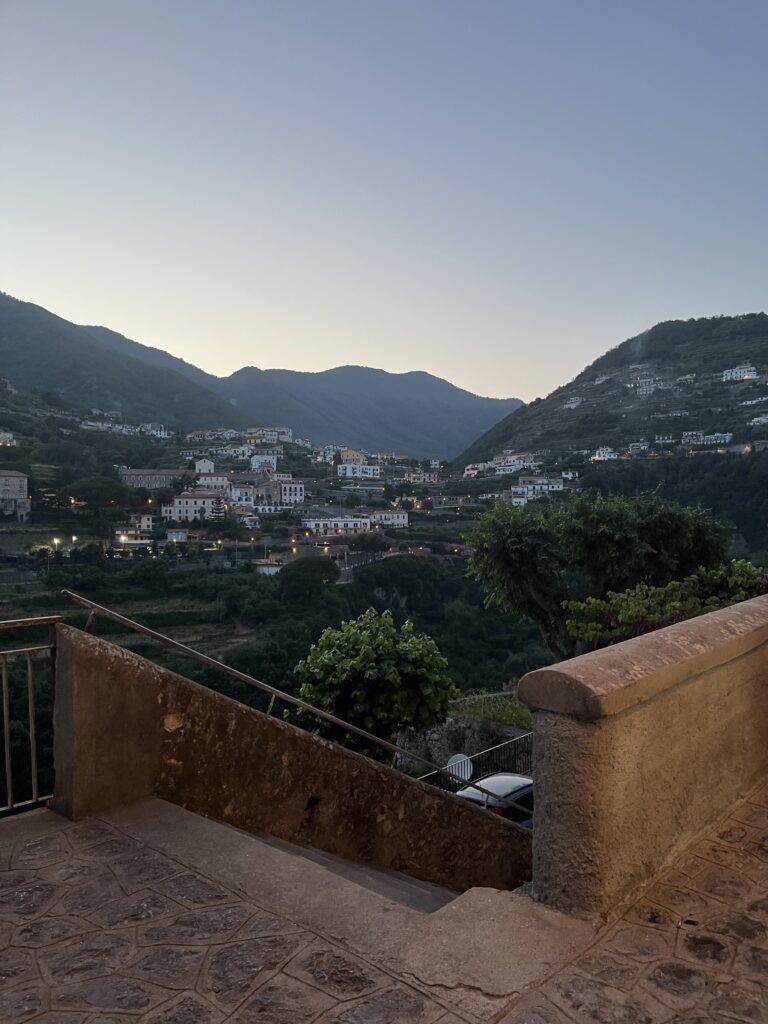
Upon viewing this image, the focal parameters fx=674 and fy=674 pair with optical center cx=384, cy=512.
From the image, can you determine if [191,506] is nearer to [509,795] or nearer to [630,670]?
[509,795]

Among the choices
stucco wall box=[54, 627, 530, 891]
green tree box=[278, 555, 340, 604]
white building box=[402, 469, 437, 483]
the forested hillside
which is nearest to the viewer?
stucco wall box=[54, 627, 530, 891]

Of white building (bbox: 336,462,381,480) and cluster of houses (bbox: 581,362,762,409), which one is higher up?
cluster of houses (bbox: 581,362,762,409)

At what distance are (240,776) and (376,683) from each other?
311cm

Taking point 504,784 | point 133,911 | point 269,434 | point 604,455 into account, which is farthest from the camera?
point 269,434

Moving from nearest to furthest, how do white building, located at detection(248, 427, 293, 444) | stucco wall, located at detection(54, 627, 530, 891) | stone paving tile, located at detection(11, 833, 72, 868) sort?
stone paving tile, located at detection(11, 833, 72, 868)
stucco wall, located at detection(54, 627, 530, 891)
white building, located at detection(248, 427, 293, 444)

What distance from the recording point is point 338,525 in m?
84.6

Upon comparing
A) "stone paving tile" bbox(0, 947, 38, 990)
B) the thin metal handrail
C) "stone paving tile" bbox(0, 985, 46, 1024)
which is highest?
the thin metal handrail

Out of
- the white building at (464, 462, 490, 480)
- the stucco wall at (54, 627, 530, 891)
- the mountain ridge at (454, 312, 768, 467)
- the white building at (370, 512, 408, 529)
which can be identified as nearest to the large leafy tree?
the stucco wall at (54, 627, 530, 891)

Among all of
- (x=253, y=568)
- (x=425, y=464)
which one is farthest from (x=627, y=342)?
(x=253, y=568)

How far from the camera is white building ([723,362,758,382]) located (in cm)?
10344

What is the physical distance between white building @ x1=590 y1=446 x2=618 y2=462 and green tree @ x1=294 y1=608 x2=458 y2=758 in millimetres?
83338

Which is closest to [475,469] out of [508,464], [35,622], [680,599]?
[508,464]

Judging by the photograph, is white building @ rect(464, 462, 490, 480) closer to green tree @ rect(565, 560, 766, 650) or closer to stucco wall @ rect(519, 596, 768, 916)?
green tree @ rect(565, 560, 766, 650)

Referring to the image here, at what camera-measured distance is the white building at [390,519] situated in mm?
85688
